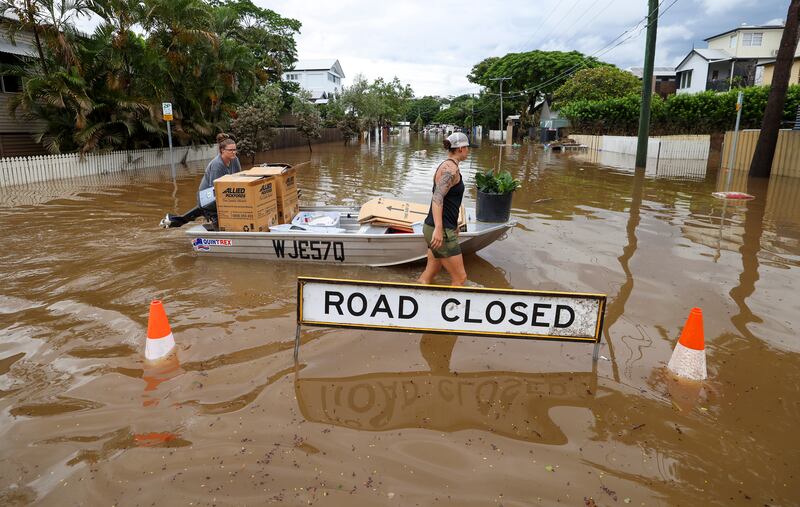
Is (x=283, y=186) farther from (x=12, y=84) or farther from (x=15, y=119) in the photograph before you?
(x=12, y=84)

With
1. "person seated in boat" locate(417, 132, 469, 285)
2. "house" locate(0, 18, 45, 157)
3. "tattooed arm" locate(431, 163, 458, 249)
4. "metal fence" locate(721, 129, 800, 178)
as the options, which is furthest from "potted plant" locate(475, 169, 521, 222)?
"house" locate(0, 18, 45, 157)

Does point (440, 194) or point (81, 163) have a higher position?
point (440, 194)

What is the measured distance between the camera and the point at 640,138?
65.5 ft

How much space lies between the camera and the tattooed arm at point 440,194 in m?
4.77

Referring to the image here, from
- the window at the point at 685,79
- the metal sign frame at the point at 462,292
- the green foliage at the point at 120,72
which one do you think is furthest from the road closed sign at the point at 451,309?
the window at the point at 685,79

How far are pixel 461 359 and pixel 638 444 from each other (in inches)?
62.0

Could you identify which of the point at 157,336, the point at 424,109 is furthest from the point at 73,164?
the point at 424,109

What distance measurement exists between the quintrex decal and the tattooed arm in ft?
11.5

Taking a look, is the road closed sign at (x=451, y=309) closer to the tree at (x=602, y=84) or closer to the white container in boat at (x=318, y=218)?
the white container in boat at (x=318, y=218)

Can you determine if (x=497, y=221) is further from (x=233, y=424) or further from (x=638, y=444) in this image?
(x=233, y=424)

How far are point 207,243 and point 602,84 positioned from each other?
39.1m

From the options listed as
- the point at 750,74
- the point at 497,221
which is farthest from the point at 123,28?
the point at 750,74

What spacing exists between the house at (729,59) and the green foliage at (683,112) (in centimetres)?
2038

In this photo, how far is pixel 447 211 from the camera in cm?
504
